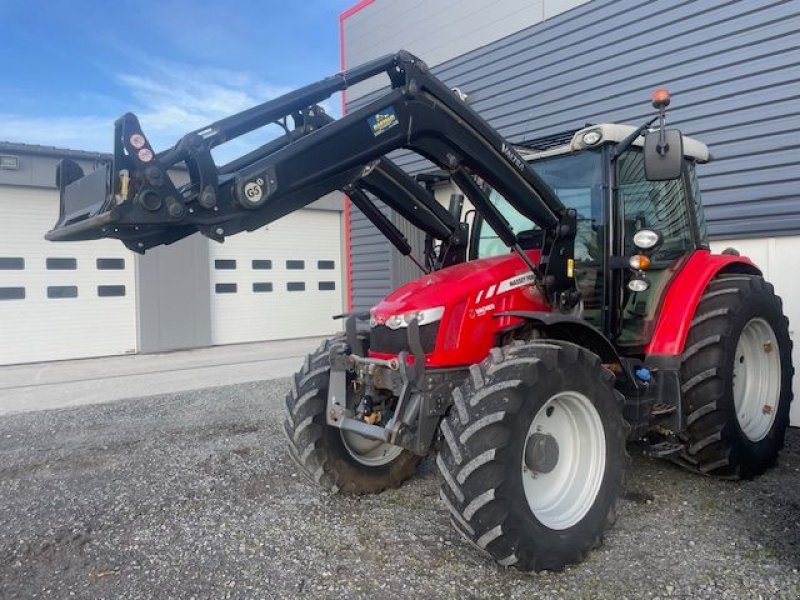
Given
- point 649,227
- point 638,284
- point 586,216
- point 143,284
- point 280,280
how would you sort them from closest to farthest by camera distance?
point 638,284
point 586,216
point 649,227
point 143,284
point 280,280

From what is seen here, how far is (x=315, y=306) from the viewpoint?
45.9 ft

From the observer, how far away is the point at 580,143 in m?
3.78

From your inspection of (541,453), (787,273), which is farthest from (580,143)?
(787,273)

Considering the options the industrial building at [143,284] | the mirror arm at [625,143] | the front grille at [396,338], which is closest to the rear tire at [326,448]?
the front grille at [396,338]

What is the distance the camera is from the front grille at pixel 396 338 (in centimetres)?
318

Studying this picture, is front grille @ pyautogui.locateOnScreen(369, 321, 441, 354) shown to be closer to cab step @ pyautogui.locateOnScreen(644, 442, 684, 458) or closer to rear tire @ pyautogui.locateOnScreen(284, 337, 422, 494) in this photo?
rear tire @ pyautogui.locateOnScreen(284, 337, 422, 494)

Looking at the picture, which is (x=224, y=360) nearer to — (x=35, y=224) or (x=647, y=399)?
(x=35, y=224)

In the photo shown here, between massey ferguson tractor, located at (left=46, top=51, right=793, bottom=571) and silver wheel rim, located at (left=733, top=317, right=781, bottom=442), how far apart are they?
0.01 m

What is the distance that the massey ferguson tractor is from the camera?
2.70 m

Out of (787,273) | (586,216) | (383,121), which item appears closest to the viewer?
(383,121)

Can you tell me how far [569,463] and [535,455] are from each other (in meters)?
0.30

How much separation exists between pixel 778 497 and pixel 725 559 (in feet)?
3.57

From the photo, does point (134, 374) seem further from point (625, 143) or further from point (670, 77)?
point (670, 77)

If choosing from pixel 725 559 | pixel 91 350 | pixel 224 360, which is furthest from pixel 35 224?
pixel 725 559
